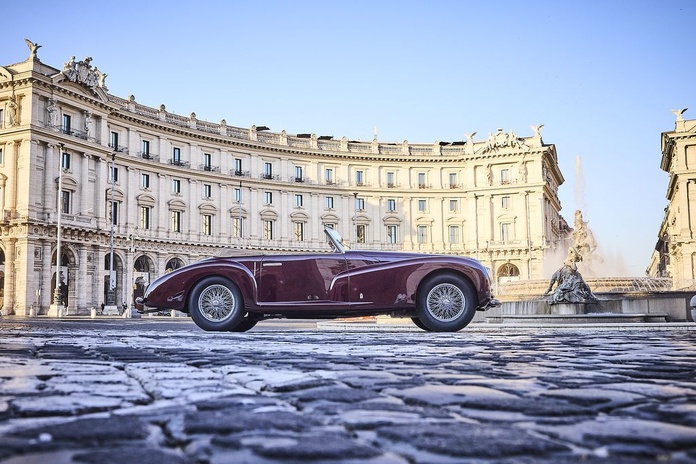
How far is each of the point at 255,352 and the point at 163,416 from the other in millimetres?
3277

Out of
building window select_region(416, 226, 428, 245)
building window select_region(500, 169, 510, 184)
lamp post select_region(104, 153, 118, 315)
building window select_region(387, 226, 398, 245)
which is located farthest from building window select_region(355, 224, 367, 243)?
lamp post select_region(104, 153, 118, 315)

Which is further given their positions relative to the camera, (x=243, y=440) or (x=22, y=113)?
(x=22, y=113)

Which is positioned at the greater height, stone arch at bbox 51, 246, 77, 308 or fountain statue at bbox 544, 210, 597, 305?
stone arch at bbox 51, 246, 77, 308

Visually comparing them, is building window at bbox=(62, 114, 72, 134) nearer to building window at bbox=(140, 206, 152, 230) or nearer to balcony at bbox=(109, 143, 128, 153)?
balcony at bbox=(109, 143, 128, 153)

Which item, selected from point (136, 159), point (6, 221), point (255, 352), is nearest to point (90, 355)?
point (255, 352)

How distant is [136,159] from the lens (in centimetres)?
5500

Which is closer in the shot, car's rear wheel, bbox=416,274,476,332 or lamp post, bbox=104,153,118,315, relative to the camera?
car's rear wheel, bbox=416,274,476,332

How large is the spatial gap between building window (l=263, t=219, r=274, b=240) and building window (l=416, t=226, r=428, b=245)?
51.6 ft

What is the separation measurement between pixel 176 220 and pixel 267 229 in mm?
9355

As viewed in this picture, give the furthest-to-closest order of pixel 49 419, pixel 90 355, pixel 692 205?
pixel 692 205, pixel 90 355, pixel 49 419

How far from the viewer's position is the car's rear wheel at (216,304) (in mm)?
9805

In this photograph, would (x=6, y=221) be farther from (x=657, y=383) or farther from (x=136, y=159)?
(x=657, y=383)

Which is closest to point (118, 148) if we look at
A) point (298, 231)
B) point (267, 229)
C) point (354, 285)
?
point (267, 229)

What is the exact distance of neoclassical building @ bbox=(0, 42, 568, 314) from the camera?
45.0m
